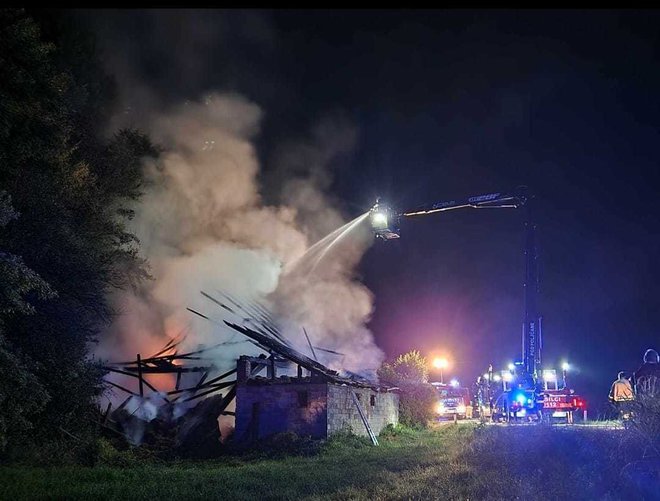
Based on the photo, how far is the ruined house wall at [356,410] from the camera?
18.8m

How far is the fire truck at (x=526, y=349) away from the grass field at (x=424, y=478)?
4217 millimetres

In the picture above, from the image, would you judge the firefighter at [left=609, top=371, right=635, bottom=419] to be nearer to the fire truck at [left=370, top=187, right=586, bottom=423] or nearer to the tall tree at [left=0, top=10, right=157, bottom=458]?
the fire truck at [left=370, top=187, right=586, bottom=423]

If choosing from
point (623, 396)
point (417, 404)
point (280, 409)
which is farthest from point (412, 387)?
point (623, 396)

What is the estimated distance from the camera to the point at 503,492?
863 centimetres

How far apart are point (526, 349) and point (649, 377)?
7.48 meters

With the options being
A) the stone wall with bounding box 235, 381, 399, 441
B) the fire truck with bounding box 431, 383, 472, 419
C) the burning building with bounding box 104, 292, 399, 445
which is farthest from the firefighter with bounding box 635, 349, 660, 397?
the fire truck with bounding box 431, 383, 472, 419

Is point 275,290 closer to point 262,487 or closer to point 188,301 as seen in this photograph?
point 188,301

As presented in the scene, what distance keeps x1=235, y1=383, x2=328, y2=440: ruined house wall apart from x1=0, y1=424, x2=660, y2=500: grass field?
443 centimetres

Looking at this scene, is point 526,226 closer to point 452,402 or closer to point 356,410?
point 356,410

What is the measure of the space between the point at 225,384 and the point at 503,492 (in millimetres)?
14242

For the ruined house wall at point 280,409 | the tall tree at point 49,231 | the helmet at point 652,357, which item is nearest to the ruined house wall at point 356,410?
the ruined house wall at point 280,409

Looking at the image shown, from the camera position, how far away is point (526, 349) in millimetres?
17281

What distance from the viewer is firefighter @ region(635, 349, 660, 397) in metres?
9.41

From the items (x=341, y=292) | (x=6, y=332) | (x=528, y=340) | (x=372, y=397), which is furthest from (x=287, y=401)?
(x=341, y=292)
